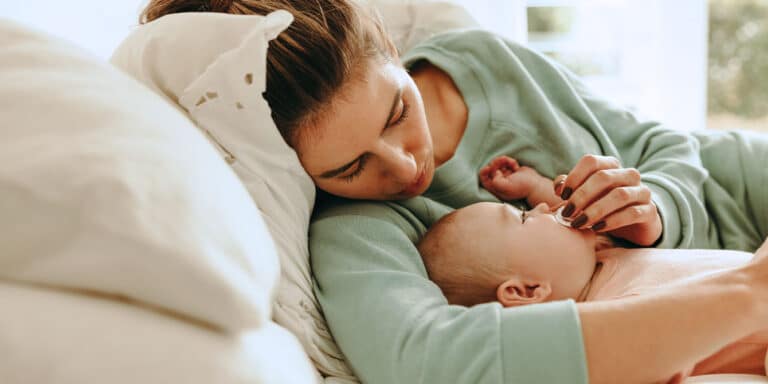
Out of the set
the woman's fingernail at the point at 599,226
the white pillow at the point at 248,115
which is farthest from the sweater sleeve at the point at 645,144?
the white pillow at the point at 248,115

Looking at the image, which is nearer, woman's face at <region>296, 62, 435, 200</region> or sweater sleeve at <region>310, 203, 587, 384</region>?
sweater sleeve at <region>310, 203, 587, 384</region>

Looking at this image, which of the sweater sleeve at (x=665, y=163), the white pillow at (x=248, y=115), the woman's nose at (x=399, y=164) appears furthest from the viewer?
the sweater sleeve at (x=665, y=163)

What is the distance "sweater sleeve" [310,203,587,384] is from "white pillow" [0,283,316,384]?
24cm

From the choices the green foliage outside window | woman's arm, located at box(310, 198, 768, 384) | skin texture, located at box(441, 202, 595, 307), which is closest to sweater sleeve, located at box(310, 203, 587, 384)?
woman's arm, located at box(310, 198, 768, 384)

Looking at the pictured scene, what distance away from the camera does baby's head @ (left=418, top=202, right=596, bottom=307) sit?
1161 millimetres

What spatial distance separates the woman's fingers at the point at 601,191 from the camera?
113cm

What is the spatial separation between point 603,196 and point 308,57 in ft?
1.57

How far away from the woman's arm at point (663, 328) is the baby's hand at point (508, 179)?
508mm

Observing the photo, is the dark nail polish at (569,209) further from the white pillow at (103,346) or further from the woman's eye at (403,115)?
the white pillow at (103,346)

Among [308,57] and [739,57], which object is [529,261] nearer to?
[308,57]

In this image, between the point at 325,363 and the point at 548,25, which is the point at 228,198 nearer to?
the point at 325,363

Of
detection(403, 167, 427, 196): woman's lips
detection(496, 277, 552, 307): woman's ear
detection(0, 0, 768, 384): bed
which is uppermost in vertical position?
detection(0, 0, 768, 384): bed

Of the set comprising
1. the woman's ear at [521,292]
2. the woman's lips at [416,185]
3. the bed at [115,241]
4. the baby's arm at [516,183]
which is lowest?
the woman's ear at [521,292]

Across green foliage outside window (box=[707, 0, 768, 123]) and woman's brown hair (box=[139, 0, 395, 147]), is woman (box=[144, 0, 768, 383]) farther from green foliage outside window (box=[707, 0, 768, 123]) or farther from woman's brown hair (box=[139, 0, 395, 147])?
→ green foliage outside window (box=[707, 0, 768, 123])
